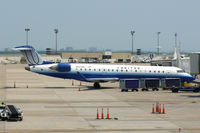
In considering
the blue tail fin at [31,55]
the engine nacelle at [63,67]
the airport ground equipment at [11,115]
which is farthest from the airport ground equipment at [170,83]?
→ the airport ground equipment at [11,115]

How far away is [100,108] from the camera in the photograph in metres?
44.7

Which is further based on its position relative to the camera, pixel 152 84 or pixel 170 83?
pixel 170 83

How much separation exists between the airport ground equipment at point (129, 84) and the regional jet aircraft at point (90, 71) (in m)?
3.11

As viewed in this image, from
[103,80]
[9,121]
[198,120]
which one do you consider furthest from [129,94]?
[9,121]

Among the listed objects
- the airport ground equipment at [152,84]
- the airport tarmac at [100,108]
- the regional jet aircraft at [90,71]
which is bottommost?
the airport tarmac at [100,108]

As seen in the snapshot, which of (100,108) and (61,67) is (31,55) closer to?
(61,67)

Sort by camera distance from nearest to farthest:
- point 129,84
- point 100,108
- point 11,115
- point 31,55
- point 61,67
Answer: point 11,115 → point 100,108 → point 129,84 → point 61,67 → point 31,55

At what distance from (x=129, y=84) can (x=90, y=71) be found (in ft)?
19.8

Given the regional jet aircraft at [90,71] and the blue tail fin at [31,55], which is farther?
the blue tail fin at [31,55]

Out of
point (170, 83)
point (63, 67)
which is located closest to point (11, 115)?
point (63, 67)

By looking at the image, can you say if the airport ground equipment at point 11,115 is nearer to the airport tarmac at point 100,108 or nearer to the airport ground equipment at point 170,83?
the airport tarmac at point 100,108

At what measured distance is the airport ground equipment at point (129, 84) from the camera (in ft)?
205

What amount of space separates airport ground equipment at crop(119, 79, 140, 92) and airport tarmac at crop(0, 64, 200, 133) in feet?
3.29

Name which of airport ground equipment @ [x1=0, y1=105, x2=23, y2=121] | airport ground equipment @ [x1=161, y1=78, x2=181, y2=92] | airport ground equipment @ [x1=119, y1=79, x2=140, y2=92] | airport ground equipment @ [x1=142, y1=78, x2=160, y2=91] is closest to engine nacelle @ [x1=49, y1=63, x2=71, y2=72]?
airport ground equipment @ [x1=119, y1=79, x2=140, y2=92]
